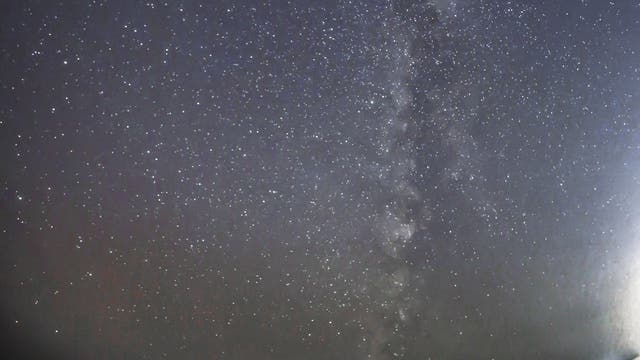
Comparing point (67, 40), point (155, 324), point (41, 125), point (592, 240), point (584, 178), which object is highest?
point (584, 178)

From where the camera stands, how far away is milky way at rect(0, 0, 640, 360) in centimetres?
104

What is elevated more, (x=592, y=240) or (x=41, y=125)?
(x=592, y=240)

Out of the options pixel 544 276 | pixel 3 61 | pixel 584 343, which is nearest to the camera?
pixel 3 61

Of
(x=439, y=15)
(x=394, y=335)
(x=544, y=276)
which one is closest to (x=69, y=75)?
(x=439, y=15)

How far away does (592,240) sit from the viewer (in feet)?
5.00

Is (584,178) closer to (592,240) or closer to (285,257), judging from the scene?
(592,240)

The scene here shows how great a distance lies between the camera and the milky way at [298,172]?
104cm

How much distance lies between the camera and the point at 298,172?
1158mm

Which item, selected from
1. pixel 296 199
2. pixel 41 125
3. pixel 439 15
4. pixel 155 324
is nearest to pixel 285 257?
pixel 296 199

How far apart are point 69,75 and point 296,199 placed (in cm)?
54

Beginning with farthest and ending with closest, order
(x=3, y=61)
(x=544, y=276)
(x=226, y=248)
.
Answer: (x=544, y=276) → (x=226, y=248) → (x=3, y=61)

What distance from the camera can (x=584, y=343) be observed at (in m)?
1.56

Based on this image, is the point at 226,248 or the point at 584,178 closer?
the point at 226,248

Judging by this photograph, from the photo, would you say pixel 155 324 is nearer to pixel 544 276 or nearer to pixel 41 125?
pixel 41 125
